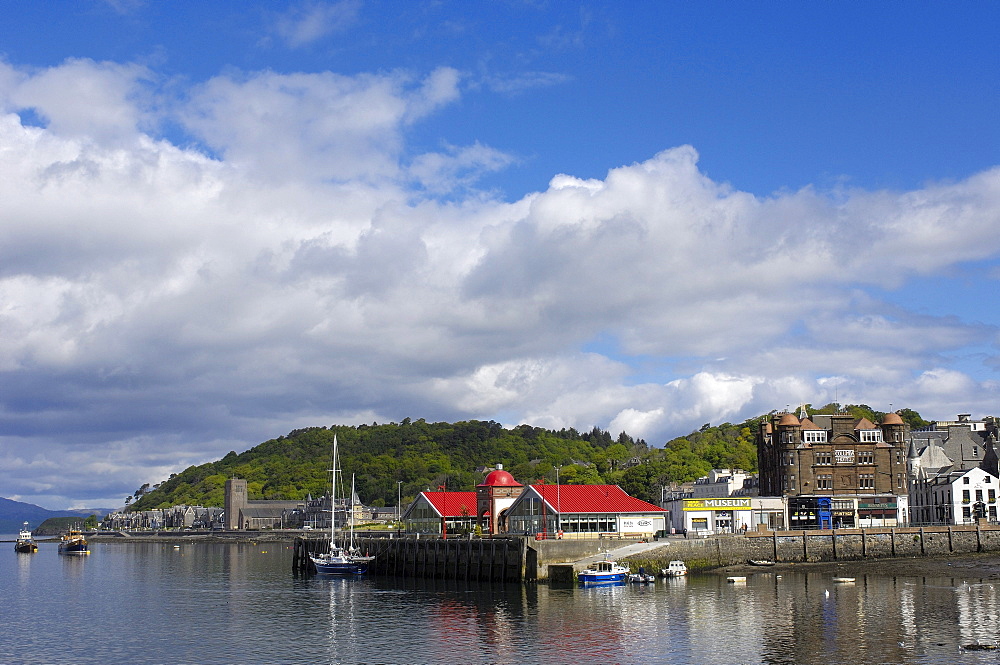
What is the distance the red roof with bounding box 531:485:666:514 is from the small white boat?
12386 mm

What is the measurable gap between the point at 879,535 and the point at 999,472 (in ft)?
134

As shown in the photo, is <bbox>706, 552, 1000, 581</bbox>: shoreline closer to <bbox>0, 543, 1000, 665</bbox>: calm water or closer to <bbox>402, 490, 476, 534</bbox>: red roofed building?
<bbox>0, 543, 1000, 665</bbox>: calm water

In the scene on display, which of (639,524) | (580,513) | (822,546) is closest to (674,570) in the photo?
(639,524)

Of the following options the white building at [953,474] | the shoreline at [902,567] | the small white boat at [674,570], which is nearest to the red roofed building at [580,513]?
the small white boat at [674,570]

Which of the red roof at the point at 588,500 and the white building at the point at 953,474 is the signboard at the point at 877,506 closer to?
the white building at the point at 953,474

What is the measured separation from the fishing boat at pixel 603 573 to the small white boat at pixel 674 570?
491 cm

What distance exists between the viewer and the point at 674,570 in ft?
315

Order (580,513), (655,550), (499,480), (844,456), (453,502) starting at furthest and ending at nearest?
(844,456), (453,502), (499,480), (580,513), (655,550)

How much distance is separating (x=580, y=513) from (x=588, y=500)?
3070 mm

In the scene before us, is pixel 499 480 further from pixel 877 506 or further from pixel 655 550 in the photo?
pixel 877 506

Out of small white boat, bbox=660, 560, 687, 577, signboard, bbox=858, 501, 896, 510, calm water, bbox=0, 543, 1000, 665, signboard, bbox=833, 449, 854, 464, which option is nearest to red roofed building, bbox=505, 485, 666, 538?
small white boat, bbox=660, 560, 687, 577

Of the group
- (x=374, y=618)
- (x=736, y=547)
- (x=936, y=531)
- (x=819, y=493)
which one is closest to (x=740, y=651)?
(x=374, y=618)

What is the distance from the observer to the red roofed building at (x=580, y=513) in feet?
349

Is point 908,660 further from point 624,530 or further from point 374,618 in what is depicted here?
point 624,530
